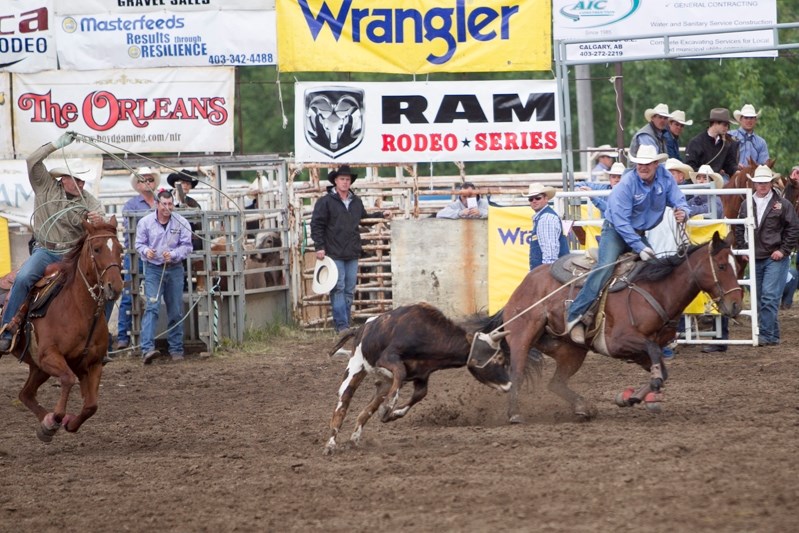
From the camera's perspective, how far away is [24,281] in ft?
30.7

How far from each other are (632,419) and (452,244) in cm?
687

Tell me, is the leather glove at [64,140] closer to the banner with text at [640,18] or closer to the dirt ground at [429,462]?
the dirt ground at [429,462]

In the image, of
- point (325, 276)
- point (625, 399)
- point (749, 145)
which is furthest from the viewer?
point (325, 276)

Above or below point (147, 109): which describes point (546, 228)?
below

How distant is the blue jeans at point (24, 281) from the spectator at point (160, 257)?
3.75 metres

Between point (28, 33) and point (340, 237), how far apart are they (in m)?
5.54

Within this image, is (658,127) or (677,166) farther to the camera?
(658,127)

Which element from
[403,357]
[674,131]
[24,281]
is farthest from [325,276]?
[403,357]

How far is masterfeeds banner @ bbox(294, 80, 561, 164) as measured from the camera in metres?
15.3

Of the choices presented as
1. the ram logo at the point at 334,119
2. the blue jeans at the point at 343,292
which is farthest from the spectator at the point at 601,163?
the blue jeans at the point at 343,292

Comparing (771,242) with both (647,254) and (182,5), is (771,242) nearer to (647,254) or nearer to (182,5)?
Result: (647,254)

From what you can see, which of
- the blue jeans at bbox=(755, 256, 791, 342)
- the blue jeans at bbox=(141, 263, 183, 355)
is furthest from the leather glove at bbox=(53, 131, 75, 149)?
the blue jeans at bbox=(755, 256, 791, 342)

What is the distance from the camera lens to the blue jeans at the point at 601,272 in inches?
355

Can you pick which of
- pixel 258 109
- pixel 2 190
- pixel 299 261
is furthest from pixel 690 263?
pixel 258 109
